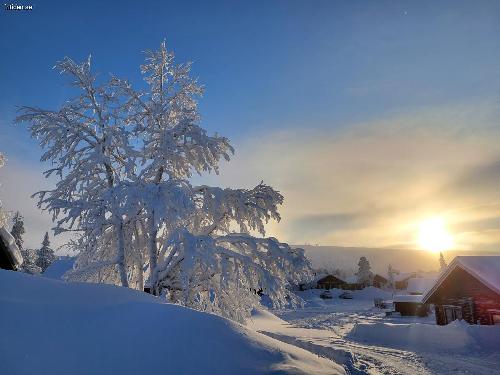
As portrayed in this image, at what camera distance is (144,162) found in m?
13.4

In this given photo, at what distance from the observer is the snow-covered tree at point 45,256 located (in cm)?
5881

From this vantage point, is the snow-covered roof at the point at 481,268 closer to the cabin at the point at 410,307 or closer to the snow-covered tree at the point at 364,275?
the cabin at the point at 410,307

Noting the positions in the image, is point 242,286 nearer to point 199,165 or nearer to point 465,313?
point 199,165

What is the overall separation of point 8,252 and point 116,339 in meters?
9.88

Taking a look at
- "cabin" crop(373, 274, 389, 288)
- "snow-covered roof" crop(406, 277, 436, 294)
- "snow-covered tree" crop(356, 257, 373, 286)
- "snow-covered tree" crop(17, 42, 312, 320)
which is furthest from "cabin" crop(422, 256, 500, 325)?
"cabin" crop(373, 274, 389, 288)

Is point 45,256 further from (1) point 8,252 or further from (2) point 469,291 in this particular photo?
(2) point 469,291

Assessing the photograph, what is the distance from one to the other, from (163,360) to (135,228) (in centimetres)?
870

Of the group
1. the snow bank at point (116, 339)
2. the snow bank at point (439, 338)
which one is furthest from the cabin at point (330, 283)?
the snow bank at point (116, 339)

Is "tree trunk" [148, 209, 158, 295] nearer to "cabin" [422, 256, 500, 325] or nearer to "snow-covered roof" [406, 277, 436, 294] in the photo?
"cabin" [422, 256, 500, 325]

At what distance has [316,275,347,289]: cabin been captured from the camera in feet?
275

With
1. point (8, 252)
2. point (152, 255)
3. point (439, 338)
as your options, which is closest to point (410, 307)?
point (439, 338)

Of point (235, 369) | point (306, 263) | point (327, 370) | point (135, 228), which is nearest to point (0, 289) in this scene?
point (235, 369)

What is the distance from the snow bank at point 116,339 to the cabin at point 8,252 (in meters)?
6.90

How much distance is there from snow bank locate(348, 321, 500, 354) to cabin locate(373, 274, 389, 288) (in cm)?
7411
